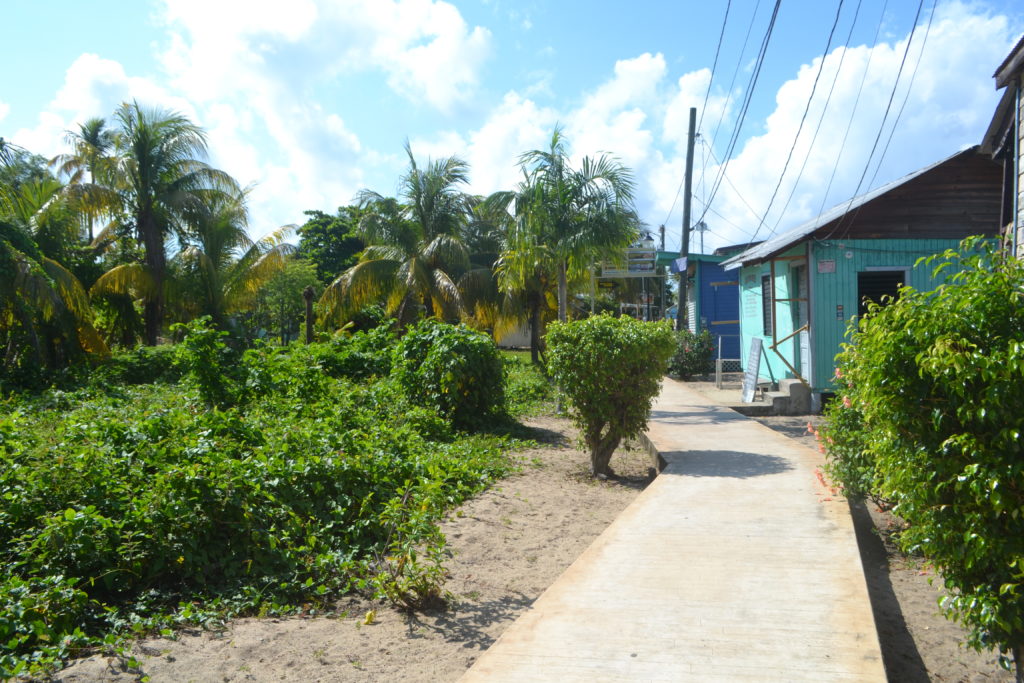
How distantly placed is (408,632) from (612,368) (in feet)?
14.7

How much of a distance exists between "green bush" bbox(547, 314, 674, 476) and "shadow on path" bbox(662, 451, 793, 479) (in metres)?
0.66

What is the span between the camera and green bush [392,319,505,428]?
11.1 metres

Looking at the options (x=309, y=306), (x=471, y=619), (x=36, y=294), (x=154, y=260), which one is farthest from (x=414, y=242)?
(x=471, y=619)


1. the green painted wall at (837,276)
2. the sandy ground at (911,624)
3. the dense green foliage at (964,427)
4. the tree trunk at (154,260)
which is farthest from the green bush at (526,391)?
the tree trunk at (154,260)

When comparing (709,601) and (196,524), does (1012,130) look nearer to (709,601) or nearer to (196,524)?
(709,601)

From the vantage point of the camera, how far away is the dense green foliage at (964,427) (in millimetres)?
3080

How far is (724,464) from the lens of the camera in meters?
8.20

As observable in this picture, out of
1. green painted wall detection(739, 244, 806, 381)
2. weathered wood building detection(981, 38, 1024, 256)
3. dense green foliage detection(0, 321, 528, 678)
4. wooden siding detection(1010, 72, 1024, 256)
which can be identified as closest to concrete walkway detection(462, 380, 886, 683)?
dense green foliage detection(0, 321, 528, 678)

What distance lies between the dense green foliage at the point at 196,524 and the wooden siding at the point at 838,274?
8047mm

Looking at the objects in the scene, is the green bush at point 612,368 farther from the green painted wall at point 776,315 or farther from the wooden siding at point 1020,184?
the green painted wall at point 776,315

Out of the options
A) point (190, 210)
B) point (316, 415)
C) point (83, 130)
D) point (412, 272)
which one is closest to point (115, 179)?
point (190, 210)

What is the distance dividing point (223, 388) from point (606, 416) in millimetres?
6448

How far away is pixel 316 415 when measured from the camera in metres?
10.1

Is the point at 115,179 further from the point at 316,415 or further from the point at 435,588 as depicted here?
the point at 435,588
